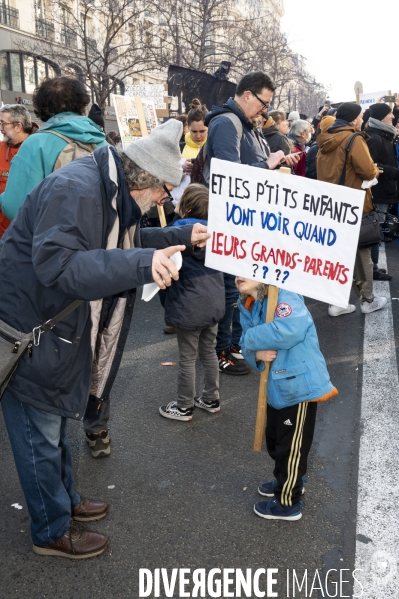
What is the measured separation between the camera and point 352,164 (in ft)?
18.3

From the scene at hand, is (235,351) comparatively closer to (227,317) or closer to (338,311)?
(227,317)

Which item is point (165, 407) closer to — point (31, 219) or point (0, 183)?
point (31, 219)

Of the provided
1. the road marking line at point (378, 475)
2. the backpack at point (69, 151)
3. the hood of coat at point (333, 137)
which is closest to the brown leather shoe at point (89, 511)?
the road marking line at point (378, 475)

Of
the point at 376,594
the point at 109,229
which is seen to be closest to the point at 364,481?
the point at 376,594

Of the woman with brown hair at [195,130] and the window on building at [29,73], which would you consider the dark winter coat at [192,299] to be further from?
the window on building at [29,73]

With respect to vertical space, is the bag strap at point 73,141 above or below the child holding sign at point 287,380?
above

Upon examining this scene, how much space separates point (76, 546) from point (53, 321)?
1046mm

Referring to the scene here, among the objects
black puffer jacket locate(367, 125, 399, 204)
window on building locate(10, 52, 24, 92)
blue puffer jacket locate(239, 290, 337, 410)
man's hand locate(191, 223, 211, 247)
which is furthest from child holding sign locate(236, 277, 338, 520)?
window on building locate(10, 52, 24, 92)

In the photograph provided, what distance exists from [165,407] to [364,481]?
1371 mm

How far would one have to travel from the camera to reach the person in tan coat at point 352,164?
5.53m

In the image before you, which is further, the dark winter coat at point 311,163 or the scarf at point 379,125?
the dark winter coat at point 311,163

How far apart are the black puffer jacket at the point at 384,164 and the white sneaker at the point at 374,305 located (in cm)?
195

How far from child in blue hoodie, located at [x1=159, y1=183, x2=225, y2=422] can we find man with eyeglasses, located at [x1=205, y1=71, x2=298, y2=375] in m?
0.72

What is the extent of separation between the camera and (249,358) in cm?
282
